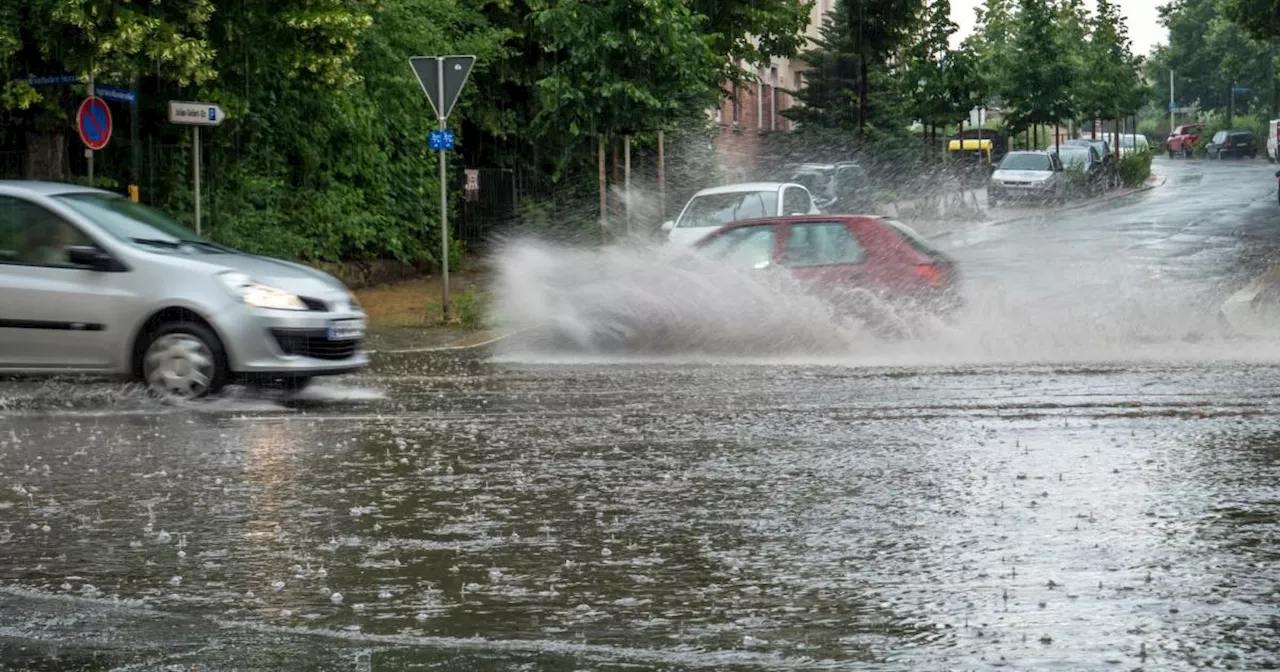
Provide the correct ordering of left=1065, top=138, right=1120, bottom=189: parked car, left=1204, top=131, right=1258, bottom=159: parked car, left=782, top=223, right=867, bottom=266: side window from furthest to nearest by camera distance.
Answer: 1. left=1204, top=131, right=1258, bottom=159: parked car
2. left=1065, top=138, right=1120, bottom=189: parked car
3. left=782, top=223, right=867, bottom=266: side window

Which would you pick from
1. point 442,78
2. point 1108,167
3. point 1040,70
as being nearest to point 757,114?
point 1040,70

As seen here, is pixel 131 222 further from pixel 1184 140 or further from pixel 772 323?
pixel 1184 140

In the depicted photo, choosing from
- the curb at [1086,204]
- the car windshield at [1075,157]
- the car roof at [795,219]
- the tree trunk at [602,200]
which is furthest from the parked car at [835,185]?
the car windshield at [1075,157]

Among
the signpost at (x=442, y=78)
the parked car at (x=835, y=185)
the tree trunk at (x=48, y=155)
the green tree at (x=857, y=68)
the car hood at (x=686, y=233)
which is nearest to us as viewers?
the signpost at (x=442, y=78)

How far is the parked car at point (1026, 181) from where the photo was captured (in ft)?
174

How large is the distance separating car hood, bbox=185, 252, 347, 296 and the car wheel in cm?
50

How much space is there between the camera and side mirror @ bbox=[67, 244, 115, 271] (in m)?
12.6

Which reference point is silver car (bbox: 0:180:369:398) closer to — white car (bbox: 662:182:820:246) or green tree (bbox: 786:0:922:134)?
white car (bbox: 662:182:820:246)

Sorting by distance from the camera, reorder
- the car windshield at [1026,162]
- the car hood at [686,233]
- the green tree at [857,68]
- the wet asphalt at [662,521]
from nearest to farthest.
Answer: the wet asphalt at [662,521], the car hood at [686,233], the green tree at [857,68], the car windshield at [1026,162]

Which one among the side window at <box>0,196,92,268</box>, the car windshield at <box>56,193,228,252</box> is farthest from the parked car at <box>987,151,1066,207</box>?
the side window at <box>0,196,92,268</box>

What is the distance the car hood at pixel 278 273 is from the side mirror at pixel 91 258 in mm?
634

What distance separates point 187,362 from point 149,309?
458 mm

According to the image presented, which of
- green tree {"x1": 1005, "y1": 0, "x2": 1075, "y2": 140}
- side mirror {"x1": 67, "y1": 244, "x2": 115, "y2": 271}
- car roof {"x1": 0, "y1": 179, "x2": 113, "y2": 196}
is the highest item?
green tree {"x1": 1005, "y1": 0, "x2": 1075, "y2": 140}

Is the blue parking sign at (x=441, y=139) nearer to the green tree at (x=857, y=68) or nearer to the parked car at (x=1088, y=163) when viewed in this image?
the green tree at (x=857, y=68)
